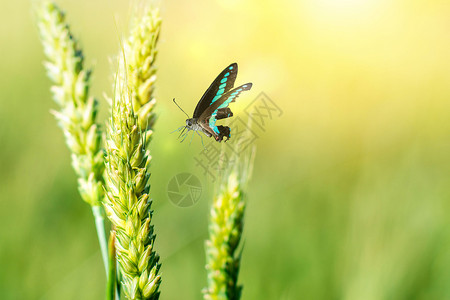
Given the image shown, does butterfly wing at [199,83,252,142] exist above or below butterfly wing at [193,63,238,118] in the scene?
below

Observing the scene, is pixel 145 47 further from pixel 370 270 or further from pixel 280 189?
pixel 280 189

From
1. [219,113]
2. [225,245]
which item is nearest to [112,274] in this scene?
[225,245]

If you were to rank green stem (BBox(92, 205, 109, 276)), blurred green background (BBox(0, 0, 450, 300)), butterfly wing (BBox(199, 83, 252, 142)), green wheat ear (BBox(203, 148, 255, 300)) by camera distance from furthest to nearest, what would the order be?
blurred green background (BBox(0, 0, 450, 300)), butterfly wing (BBox(199, 83, 252, 142)), green stem (BBox(92, 205, 109, 276)), green wheat ear (BBox(203, 148, 255, 300))

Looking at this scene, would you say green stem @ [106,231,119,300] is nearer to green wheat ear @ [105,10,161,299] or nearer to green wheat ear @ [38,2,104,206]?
green wheat ear @ [105,10,161,299]

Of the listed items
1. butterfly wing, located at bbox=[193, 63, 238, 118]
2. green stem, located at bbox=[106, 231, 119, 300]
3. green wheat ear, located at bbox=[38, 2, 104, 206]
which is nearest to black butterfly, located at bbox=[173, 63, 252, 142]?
butterfly wing, located at bbox=[193, 63, 238, 118]

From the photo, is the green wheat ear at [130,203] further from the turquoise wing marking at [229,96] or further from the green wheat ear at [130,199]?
the turquoise wing marking at [229,96]

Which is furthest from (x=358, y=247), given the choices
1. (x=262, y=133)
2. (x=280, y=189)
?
(x=262, y=133)

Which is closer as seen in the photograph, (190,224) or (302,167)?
(190,224)
